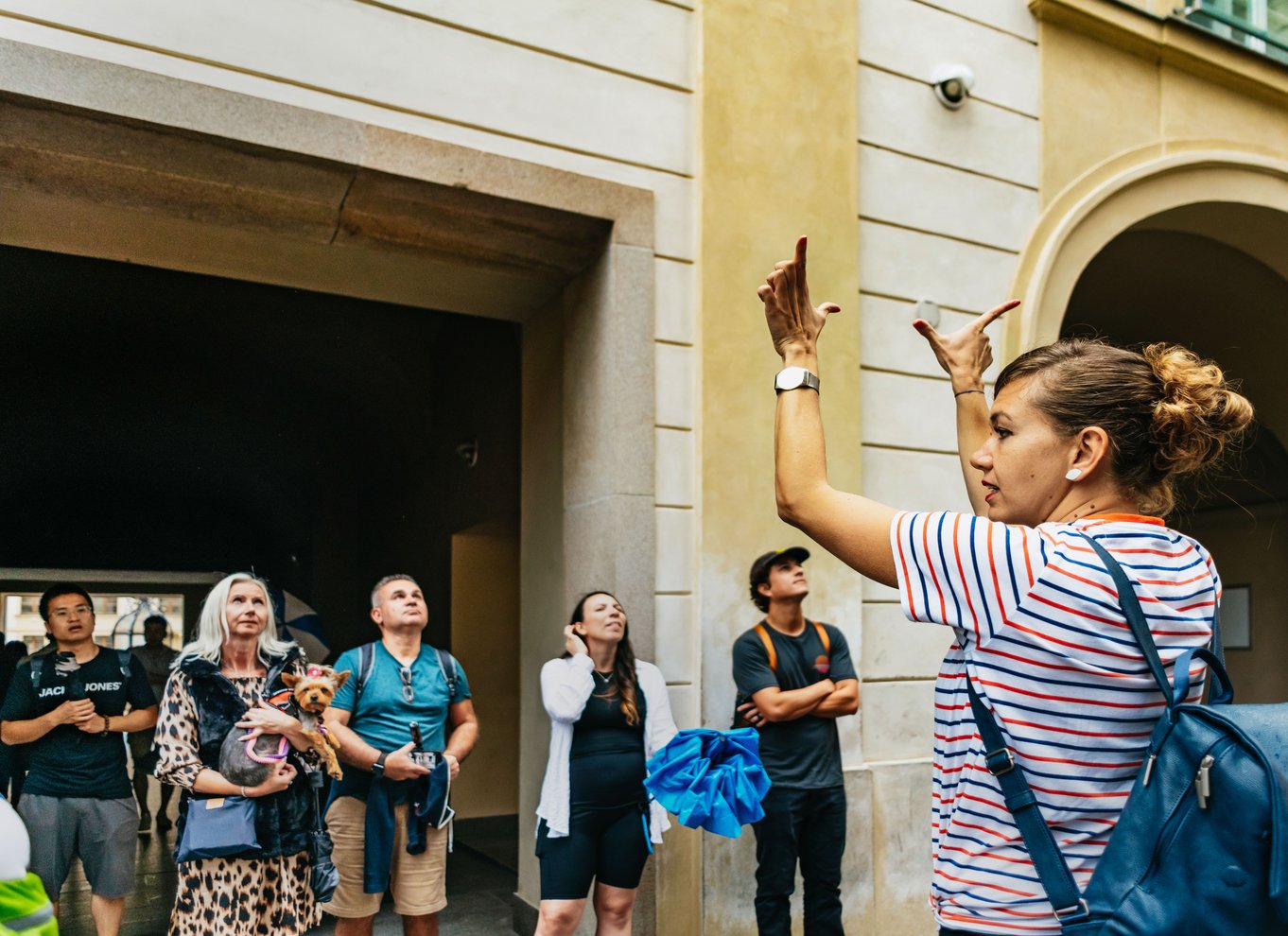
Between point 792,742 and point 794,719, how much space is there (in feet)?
0.37

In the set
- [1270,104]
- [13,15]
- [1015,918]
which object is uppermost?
[1270,104]

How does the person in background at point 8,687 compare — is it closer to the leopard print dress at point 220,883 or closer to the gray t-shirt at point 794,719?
the leopard print dress at point 220,883

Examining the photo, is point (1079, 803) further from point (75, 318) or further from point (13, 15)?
point (75, 318)

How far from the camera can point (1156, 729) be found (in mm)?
1689

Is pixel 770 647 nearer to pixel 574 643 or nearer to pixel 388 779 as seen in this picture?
pixel 574 643

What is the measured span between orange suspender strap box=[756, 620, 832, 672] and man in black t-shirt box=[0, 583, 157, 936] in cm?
304

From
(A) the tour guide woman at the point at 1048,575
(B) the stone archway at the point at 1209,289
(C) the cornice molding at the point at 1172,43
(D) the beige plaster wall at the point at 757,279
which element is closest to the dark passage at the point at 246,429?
(D) the beige plaster wall at the point at 757,279

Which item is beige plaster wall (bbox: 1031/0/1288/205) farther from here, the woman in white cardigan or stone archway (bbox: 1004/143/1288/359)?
the woman in white cardigan

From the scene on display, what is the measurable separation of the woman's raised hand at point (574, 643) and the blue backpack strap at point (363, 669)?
907 mm

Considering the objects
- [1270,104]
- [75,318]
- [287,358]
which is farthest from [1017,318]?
[75,318]

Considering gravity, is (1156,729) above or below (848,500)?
below

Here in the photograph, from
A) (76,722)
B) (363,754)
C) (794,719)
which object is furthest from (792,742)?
(76,722)

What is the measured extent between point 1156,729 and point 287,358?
6.50m

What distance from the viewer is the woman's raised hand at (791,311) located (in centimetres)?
203
